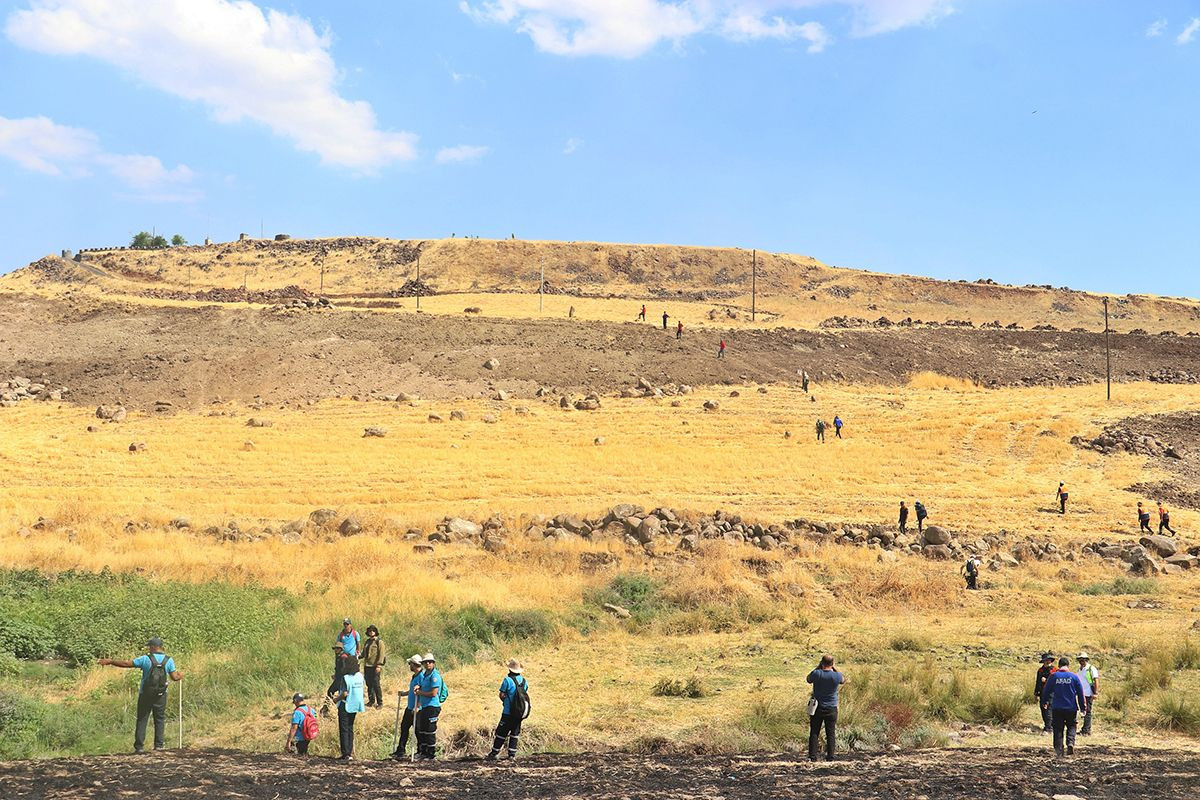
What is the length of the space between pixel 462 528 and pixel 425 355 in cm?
3188

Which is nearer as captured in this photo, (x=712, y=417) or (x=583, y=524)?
(x=583, y=524)

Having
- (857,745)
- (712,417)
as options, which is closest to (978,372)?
(712,417)

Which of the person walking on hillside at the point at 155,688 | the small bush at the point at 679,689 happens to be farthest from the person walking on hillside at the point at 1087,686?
the person walking on hillside at the point at 155,688

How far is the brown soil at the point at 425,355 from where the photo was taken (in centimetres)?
5125

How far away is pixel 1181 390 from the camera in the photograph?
56.6 m

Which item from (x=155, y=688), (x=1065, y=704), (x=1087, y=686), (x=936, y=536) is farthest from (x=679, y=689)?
(x=936, y=536)

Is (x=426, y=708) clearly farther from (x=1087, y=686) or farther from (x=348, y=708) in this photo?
(x=1087, y=686)

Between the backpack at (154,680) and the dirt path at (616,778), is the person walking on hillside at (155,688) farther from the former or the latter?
the dirt path at (616,778)

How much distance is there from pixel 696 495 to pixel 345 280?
2853 inches

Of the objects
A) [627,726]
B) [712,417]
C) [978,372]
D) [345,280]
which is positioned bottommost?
[627,726]

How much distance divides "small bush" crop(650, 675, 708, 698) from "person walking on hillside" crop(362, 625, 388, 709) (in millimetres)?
4127

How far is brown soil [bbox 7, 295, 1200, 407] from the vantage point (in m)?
51.2

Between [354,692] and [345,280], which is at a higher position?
[345,280]

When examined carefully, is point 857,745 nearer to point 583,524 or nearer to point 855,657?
point 855,657
